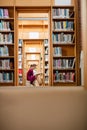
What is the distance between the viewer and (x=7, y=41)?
4.36m

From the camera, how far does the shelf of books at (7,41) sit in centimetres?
421

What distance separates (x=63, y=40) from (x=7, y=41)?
1036mm

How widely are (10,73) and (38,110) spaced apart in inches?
80.0

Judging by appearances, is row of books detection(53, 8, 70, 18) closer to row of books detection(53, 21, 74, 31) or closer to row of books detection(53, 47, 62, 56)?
row of books detection(53, 21, 74, 31)

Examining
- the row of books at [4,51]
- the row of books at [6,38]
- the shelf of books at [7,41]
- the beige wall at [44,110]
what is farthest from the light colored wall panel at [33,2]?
the beige wall at [44,110]

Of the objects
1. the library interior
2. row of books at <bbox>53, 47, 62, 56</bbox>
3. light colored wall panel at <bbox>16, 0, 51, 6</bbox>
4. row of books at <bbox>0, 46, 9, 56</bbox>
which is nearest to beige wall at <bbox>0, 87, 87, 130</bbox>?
the library interior

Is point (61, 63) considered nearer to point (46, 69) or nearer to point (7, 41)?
point (46, 69)

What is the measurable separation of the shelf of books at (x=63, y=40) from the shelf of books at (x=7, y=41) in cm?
77

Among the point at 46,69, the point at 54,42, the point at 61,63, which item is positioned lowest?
the point at 46,69

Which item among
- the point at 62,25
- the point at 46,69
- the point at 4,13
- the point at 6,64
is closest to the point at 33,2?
the point at 4,13

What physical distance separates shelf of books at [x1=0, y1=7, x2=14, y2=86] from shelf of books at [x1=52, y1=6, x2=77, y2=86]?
0.77m

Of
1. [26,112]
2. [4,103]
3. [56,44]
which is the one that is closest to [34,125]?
[26,112]

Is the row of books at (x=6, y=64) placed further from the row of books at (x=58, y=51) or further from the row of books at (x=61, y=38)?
the row of books at (x=61, y=38)

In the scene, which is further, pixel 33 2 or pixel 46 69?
pixel 46 69
